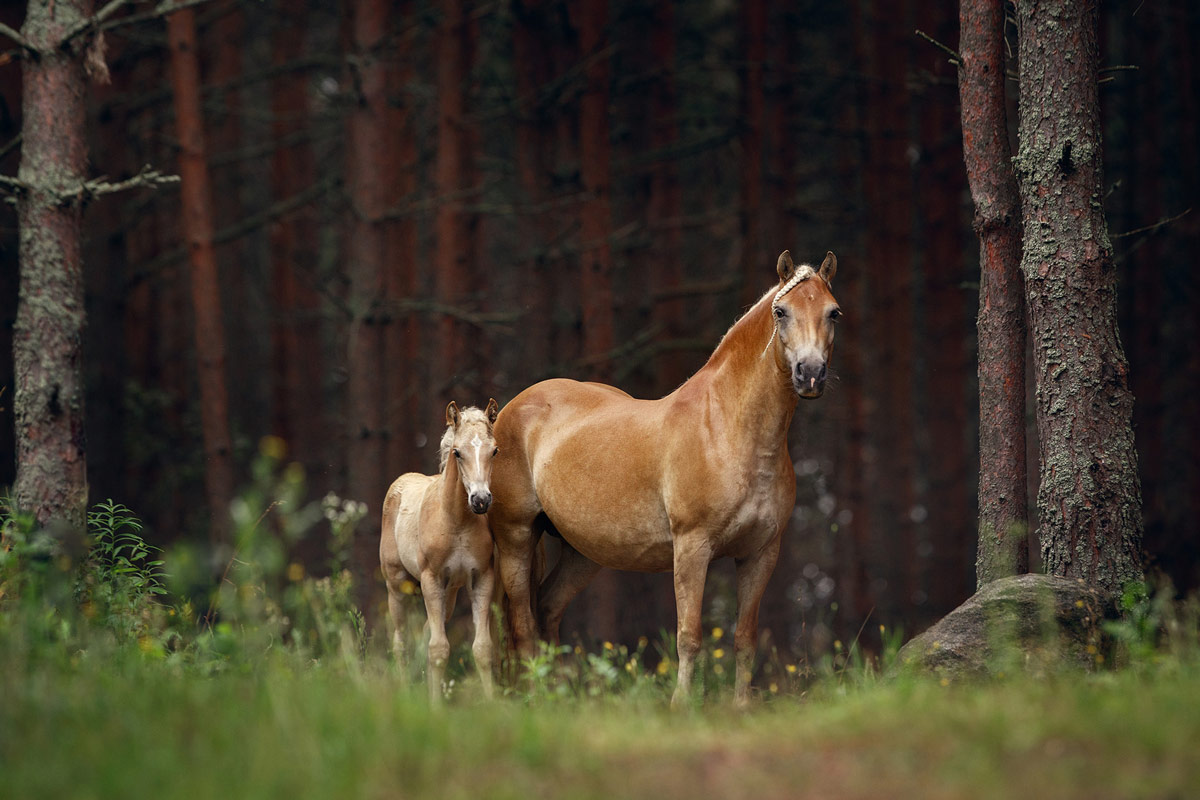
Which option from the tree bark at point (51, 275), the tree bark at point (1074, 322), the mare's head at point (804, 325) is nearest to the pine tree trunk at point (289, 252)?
the tree bark at point (51, 275)

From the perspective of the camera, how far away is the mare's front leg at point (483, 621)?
7230 mm

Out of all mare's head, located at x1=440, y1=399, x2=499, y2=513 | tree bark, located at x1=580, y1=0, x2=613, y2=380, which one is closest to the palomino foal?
mare's head, located at x1=440, y1=399, x2=499, y2=513

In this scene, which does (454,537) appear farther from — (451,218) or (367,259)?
(451,218)

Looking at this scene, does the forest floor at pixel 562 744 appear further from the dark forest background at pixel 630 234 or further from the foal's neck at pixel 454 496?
the dark forest background at pixel 630 234

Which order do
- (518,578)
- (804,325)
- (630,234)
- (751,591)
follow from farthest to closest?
(630,234), (518,578), (751,591), (804,325)

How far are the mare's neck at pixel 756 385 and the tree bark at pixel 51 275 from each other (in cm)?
486

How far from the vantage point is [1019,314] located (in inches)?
281

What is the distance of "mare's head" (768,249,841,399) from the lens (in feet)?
19.4

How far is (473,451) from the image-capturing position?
22.9ft

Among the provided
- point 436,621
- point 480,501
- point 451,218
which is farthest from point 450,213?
point 480,501

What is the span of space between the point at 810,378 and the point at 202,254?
9170mm

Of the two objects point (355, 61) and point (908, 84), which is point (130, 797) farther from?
point (908, 84)

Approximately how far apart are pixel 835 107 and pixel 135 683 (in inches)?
644

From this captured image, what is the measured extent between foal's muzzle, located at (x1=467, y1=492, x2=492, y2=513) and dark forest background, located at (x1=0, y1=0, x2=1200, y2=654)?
5379 millimetres
